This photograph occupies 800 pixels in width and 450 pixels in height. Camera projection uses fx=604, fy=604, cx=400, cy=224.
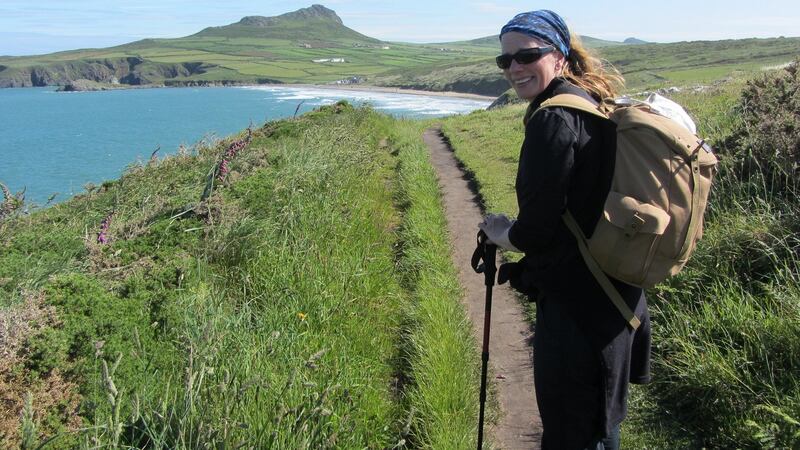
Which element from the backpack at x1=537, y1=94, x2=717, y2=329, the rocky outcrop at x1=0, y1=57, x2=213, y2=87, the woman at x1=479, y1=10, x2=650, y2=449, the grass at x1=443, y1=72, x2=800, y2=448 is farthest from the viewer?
the rocky outcrop at x1=0, y1=57, x2=213, y2=87

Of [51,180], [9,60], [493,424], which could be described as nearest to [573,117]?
[493,424]

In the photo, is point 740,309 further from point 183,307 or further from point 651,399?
point 183,307

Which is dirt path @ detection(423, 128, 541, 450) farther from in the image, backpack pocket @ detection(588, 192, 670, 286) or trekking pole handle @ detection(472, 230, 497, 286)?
backpack pocket @ detection(588, 192, 670, 286)

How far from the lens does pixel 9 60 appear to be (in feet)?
600

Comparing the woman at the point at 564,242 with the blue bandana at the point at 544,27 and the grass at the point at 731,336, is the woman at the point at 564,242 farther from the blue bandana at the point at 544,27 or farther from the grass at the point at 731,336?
the grass at the point at 731,336

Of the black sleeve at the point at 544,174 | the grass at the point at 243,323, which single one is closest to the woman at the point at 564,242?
the black sleeve at the point at 544,174

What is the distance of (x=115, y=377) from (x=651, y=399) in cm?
335

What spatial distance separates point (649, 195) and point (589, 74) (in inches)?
26.8

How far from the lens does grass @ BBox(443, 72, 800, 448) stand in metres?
3.54

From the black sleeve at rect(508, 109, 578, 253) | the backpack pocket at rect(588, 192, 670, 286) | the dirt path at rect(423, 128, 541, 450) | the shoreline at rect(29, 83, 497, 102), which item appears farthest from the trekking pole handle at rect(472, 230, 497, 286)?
the shoreline at rect(29, 83, 497, 102)

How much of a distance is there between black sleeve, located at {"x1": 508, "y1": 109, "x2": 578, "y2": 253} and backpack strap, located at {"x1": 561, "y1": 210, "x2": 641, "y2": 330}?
0.17ft

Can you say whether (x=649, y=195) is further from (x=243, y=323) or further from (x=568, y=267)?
(x=243, y=323)

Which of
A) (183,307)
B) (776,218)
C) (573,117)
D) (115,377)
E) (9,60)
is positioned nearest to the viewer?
(573,117)

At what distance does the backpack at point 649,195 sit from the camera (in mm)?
2096
